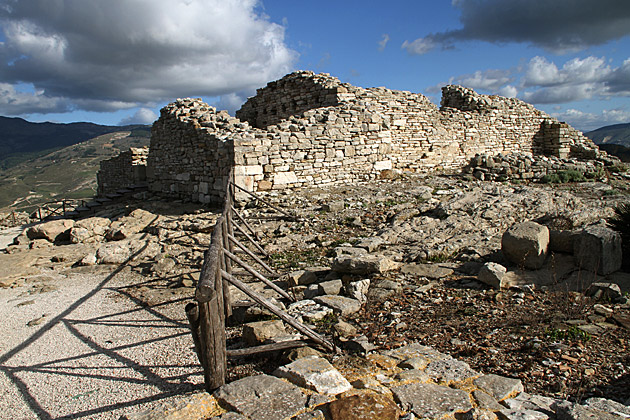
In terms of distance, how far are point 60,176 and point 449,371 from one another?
121832mm

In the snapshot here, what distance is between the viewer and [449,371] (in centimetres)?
335

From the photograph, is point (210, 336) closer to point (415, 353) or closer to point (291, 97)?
point (415, 353)

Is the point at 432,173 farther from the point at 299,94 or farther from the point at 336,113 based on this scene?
the point at 299,94

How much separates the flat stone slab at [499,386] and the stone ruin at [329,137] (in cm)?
871

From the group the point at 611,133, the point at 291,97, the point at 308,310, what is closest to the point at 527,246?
the point at 308,310

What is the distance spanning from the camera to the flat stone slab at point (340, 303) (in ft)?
15.9

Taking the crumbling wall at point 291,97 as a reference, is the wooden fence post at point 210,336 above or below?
below

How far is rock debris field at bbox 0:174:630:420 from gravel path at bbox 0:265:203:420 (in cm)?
2

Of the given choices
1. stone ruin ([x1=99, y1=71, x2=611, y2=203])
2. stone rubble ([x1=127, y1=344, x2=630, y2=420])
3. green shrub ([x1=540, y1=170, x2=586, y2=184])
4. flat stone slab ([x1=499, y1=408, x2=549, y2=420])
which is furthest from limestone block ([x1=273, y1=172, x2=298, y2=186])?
green shrub ([x1=540, y1=170, x2=586, y2=184])

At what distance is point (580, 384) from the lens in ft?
10.4

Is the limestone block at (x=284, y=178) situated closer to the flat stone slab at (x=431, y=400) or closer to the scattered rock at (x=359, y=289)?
the scattered rock at (x=359, y=289)

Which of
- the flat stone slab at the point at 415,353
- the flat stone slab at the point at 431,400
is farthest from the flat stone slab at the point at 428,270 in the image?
the flat stone slab at the point at 431,400

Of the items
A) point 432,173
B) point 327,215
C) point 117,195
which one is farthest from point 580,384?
point 117,195

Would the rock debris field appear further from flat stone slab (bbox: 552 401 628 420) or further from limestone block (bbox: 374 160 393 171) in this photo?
limestone block (bbox: 374 160 393 171)
